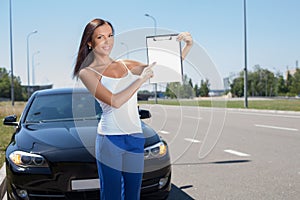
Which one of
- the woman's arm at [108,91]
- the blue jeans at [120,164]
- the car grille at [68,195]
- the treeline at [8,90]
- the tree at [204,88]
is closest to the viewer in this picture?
the woman's arm at [108,91]

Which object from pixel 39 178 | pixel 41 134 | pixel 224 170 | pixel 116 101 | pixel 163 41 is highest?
pixel 163 41

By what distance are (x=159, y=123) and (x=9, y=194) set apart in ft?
5.78

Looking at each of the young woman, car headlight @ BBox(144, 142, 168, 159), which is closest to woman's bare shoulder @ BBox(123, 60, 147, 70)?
the young woman

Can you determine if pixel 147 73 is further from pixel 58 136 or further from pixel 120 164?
pixel 58 136

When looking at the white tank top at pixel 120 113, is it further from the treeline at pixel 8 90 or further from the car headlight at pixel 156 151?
the treeline at pixel 8 90

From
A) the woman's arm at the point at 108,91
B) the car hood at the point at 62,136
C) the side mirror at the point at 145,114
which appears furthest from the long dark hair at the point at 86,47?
the side mirror at the point at 145,114

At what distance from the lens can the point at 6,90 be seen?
10100 centimetres

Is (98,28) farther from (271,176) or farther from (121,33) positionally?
(271,176)

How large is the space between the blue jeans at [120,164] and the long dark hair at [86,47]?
1.60 feet

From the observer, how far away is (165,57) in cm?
249

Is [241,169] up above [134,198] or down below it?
below

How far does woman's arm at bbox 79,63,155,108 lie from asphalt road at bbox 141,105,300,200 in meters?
0.54

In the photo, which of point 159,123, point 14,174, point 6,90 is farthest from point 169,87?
point 6,90

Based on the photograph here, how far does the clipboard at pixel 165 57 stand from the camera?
246 centimetres
